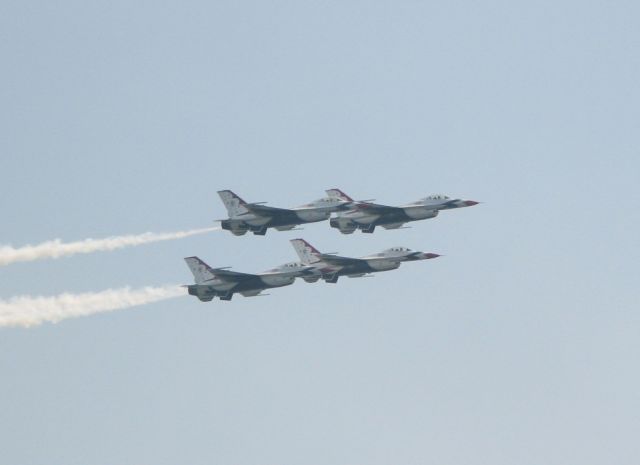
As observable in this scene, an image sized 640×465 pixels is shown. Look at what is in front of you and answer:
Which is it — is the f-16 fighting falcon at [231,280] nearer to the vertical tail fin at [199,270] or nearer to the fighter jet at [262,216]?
the vertical tail fin at [199,270]

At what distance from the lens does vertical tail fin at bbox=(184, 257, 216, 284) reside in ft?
A: 421

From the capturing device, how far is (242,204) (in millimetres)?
133375

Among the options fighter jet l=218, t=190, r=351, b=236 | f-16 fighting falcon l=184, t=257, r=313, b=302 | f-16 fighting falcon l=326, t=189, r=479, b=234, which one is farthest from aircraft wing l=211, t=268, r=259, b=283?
f-16 fighting falcon l=326, t=189, r=479, b=234

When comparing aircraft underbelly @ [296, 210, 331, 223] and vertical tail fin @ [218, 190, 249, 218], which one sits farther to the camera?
aircraft underbelly @ [296, 210, 331, 223]

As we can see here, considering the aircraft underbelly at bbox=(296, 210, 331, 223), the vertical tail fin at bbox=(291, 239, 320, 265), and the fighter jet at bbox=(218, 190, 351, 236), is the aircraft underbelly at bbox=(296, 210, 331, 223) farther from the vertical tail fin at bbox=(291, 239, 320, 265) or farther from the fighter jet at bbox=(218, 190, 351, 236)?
the vertical tail fin at bbox=(291, 239, 320, 265)

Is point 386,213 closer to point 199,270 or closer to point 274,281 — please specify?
point 274,281

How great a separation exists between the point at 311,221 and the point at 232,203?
→ 769 cm

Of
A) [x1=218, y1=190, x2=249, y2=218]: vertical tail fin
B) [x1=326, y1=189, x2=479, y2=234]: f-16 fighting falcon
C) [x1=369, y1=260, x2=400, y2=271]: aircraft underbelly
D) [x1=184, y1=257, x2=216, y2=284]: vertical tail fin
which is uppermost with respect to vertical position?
[x1=218, y1=190, x2=249, y2=218]: vertical tail fin

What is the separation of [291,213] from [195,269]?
35.0ft

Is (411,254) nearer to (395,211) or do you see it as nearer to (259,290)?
(395,211)

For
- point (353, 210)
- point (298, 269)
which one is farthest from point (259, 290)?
point (353, 210)

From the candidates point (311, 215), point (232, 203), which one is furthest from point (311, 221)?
point (232, 203)

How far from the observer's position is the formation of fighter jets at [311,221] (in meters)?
128

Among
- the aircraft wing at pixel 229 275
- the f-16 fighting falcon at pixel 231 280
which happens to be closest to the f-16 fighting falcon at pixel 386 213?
the f-16 fighting falcon at pixel 231 280
